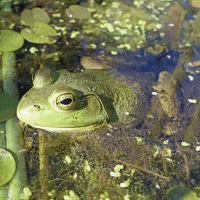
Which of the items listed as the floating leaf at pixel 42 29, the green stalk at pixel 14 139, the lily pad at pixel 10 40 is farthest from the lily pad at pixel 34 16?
the green stalk at pixel 14 139

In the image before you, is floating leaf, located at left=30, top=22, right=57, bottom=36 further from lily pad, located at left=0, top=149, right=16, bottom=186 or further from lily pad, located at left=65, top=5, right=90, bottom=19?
lily pad, located at left=0, top=149, right=16, bottom=186

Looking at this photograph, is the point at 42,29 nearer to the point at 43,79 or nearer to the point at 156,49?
the point at 43,79

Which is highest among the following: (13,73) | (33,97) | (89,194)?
(33,97)

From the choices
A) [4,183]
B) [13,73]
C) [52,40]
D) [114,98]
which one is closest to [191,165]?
[114,98]

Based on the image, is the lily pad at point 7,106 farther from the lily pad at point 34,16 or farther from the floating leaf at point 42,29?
the lily pad at point 34,16

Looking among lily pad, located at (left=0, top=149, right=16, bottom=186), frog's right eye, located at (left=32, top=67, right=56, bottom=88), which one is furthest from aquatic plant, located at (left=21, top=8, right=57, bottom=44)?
lily pad, located at (left=0, top=149, right=16, bottom=186)

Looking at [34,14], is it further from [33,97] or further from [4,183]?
[4,183]
